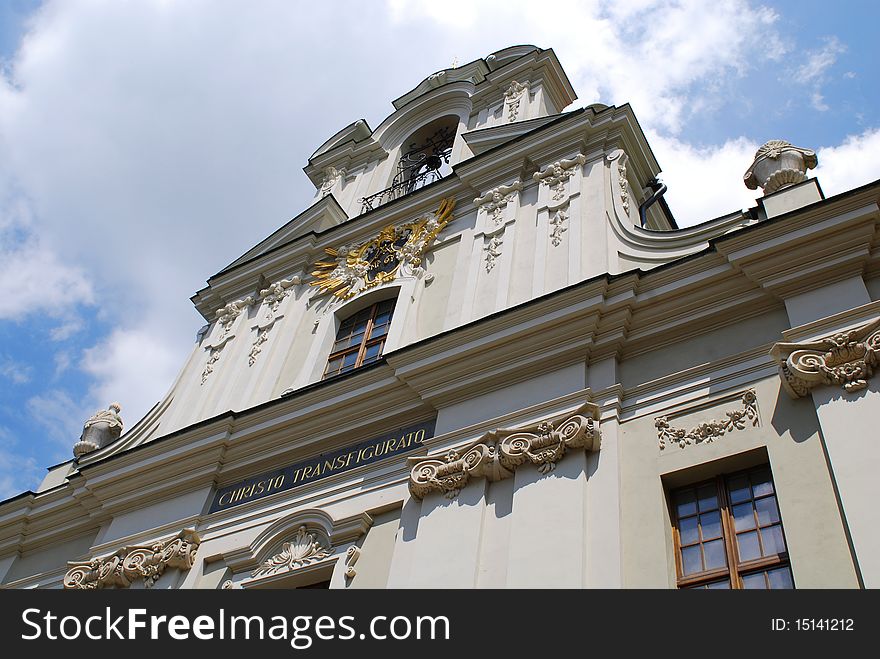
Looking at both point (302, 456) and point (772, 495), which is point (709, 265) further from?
point (302, 456)

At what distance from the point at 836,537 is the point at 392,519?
16.6ft

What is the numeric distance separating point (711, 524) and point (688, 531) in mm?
233

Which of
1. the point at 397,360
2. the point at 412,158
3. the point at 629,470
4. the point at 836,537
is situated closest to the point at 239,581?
the point at 397,360

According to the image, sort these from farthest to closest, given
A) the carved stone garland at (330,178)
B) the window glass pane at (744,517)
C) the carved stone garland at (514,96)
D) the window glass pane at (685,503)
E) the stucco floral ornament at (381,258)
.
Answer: the carved stone garland at (330,178)
the carved stone garland at (514,96)
the stucco floral ornament at (381,258)
the window glass pane at (685,503)
the window glass pane at (744,517)

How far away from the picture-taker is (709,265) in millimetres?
11336

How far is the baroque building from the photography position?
9.36 meters

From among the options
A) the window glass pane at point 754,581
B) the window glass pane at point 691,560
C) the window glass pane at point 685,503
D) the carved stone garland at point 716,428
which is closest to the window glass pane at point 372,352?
the carved stone garland at point 716,428

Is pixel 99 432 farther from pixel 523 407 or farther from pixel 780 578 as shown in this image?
pixel 780 578

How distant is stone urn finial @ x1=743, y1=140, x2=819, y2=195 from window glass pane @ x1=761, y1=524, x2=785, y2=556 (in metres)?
4.67

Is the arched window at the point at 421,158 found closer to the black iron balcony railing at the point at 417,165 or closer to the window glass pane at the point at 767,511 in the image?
the black iron balcony railing at the point at 417,165

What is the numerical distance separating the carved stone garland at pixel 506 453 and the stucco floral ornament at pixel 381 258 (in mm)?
5028

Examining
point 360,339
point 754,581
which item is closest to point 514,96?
point 360,339

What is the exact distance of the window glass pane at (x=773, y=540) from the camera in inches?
352

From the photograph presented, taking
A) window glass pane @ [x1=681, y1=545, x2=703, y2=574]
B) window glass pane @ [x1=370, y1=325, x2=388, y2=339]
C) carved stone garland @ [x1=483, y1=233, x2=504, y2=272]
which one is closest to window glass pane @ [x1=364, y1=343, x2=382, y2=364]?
window glass pane @ [x1=370, y1=325, x2=388, y2=339]
